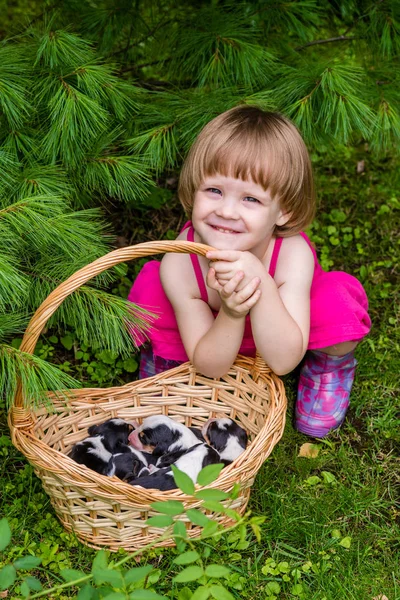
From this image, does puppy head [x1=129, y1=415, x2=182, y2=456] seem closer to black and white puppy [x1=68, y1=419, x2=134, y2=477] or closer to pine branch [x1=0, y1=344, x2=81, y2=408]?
black and white puppy [x1=68, y1=419, x2=134, y2=477]

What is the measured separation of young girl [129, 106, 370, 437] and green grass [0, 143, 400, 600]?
126 millimetres

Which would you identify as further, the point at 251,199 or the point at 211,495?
the point at 251,199

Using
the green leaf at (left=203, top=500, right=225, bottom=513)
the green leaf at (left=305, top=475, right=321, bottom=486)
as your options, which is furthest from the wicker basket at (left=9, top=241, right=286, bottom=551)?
the green leaf at (left=203, top=500, right=225, bottom=513)

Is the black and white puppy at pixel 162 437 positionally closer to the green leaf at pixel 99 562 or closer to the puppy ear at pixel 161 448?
the puppy ear at pixel 161 448

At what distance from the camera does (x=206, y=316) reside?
2039 mm

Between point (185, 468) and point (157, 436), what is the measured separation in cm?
19

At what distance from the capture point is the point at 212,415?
217cm

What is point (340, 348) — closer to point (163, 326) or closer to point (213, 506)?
point (163, 326)

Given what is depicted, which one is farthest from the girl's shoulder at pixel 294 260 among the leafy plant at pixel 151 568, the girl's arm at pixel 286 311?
the leafy plant at pixel 151 568

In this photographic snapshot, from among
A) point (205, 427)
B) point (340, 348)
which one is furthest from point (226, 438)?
point (340, 348)

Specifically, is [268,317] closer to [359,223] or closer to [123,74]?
[123,74]

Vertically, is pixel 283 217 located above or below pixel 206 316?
above

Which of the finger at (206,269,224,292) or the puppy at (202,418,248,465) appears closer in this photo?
the finger at (206,269,224,292)

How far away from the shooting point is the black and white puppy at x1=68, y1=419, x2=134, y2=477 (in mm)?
1926
